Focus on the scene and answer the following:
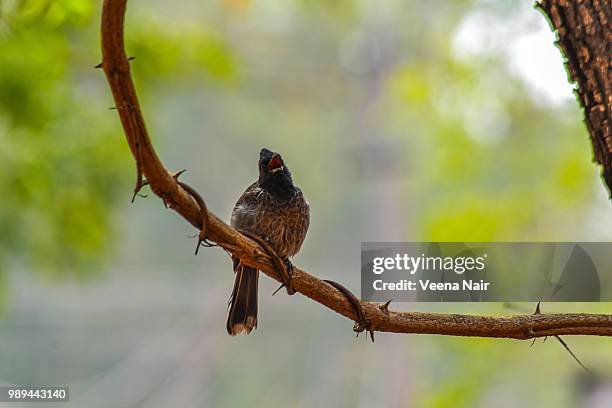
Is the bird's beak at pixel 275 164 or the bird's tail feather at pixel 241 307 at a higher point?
the bird's beak at pixel 275 164

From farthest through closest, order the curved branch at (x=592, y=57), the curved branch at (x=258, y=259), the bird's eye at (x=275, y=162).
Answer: the bird's eye at (x=275, y=162) < the curved branch at (x=592, y=57) < the curved branch at (x=258, y=259)

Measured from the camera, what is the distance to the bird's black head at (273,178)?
5.16 ft

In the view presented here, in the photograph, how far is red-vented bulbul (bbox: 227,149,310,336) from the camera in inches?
62.1

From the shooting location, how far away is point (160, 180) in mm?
839

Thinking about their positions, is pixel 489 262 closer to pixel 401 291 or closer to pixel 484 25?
pixel 401 291

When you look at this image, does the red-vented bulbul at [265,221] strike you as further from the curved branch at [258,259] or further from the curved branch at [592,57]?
the curved branch at [592,57]

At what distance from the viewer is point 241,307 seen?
5.16 ft

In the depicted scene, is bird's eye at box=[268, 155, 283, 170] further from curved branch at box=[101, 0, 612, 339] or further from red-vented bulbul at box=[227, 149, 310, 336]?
curved branch at box=[101, 0, 612, 339]

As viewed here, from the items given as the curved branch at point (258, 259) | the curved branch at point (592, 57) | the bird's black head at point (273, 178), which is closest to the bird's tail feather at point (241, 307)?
the bird's black head at point (273, 178)

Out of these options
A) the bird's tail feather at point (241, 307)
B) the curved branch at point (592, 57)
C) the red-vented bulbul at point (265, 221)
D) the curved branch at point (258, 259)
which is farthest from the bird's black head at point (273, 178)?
the curved branch at point (592, 57)

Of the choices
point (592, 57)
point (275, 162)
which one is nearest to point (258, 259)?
point (275, 162)

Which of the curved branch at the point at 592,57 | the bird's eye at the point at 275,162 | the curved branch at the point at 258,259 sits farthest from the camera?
the bird's eye at the point at 275,162

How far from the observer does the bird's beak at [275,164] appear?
4.97 feet

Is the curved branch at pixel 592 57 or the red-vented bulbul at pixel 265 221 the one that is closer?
the curved branch at pixel 592 57
